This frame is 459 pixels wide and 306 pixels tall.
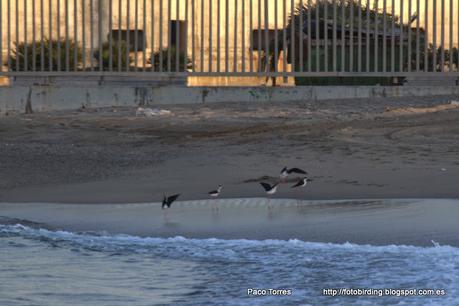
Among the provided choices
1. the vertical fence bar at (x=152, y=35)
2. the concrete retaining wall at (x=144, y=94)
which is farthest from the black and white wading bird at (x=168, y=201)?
the vertical fence bar at (x=152, y=35)

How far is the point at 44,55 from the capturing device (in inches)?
643

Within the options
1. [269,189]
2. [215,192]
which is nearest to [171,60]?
[215,192]

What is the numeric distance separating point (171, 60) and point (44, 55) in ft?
→ 5.42

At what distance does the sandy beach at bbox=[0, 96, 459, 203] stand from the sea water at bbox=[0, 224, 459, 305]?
153 cm

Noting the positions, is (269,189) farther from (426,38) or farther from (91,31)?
(426,38)

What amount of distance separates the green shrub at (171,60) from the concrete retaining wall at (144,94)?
0.38m

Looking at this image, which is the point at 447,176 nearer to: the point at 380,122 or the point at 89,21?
the point at 380,122

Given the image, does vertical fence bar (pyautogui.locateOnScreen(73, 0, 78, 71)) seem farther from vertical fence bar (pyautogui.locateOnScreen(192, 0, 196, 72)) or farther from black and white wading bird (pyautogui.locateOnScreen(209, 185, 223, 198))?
black and white wading bird (pyautogui.locateOnScreen(209, 185, 223, 198))

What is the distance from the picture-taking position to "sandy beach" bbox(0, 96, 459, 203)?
10023 mm

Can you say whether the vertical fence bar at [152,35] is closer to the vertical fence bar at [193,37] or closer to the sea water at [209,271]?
the vertical fence bar at [193,37]

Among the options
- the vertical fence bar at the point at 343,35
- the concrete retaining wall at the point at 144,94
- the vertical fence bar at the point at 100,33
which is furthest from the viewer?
the vertical fence bar at the point at 100,33

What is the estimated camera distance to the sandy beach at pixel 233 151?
1002 centimetres

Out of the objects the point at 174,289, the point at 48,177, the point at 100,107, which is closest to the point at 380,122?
the point at 100,107

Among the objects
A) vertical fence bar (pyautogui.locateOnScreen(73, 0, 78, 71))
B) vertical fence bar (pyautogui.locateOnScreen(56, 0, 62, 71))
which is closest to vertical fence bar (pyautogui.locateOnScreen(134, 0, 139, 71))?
vertical fence bar (pyautogui.locateOnScreen(73, 0, 78, 71))
